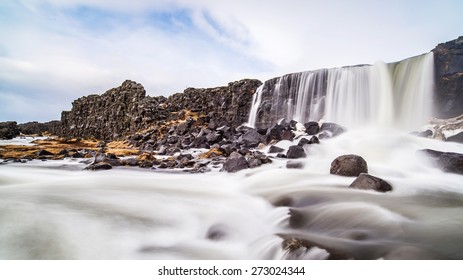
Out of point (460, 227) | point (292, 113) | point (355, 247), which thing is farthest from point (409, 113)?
point (355, 247)

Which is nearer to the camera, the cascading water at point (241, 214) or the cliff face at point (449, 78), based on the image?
the cascading water at point (241, 214)

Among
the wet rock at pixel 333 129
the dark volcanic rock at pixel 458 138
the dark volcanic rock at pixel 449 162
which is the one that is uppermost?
the wet rock at pixel 333 129

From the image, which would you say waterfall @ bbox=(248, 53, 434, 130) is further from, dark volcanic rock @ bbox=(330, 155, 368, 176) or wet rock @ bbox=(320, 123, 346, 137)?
dark volcanic rock @ bbox=(330, 155, 368, 176)

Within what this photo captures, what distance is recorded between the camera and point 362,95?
743 inches

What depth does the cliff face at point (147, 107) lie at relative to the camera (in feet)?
99.7

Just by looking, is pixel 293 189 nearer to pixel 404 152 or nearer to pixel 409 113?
pixel 404 152

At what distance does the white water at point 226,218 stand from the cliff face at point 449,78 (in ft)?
39.0

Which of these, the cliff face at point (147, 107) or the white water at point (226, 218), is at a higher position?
the cliff face at point (147, 107)

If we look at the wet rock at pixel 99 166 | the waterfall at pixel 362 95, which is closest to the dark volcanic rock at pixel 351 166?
the wet rock at pixel 99 166

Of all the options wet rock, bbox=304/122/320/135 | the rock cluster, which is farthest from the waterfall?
the rock cluster

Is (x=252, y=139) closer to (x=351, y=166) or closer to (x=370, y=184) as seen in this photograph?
(x=351, y=166)

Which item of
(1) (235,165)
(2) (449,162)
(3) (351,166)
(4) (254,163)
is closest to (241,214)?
(3) (351,166)

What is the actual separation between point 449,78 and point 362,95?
5.04 metres

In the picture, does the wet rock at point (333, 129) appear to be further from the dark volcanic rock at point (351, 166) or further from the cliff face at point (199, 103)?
the dark volcanic rock at point (351, 166)
